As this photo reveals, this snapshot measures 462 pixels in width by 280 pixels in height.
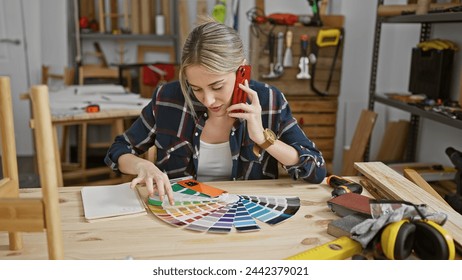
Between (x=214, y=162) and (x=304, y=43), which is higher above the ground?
(x=304, y=43)

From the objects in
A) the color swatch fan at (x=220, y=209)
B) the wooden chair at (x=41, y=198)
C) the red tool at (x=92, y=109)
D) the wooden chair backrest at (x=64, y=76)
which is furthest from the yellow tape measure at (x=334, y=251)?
the wooden chair backrest at (x=64, y=76)

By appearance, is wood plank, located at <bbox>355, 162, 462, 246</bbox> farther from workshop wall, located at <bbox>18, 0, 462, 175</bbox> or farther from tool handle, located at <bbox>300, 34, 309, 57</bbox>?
tool handle, located at <bbox>300, 34, 309, 57</bbox>

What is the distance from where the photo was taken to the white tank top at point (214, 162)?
143 cm

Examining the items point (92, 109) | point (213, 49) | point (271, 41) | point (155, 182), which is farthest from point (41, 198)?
point (271, 41)

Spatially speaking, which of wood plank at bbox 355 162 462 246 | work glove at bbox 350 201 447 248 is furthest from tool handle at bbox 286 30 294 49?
work glove at bbox 350 201 447 248

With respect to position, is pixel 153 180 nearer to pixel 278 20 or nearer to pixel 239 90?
pixel 239 90

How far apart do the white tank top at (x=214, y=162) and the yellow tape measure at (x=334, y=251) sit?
2.13ft

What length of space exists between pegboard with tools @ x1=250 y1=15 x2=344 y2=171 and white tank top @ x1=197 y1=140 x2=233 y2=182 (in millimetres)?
1631

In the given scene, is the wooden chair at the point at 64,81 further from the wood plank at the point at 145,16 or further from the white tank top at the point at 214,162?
the white tank top at the point at 214,162

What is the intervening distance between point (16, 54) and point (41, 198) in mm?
3913

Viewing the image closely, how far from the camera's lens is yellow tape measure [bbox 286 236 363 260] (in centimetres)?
77

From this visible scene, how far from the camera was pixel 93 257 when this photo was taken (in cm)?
79

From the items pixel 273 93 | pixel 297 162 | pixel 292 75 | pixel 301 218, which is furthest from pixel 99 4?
pixel 301 218

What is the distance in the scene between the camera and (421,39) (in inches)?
107
